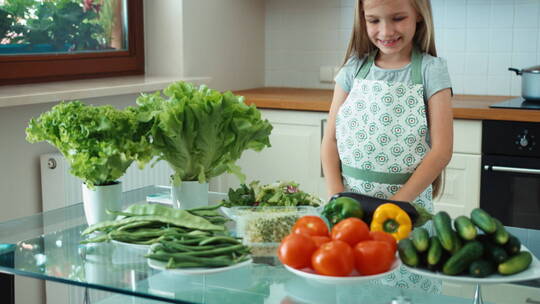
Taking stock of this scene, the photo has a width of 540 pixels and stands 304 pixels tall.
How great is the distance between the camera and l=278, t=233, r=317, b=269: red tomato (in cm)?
128

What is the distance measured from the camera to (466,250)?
Result: 49.6 inches

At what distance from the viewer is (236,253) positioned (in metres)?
1.40

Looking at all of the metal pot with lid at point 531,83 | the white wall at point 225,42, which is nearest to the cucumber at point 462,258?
the metal pot with lid at point 531,83

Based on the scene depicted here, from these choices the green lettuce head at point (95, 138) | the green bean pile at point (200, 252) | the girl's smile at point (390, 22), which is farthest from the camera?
the girl's smile at point (390, 22)

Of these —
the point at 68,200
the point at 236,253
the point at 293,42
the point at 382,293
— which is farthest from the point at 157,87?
the point at 382,293

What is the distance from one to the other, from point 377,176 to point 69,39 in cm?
173

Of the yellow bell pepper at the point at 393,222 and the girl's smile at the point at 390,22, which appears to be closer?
the yellow bell pepper at the point at 393,222

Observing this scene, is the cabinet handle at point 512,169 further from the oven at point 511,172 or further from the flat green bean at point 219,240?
the flat green bean at point 219,240

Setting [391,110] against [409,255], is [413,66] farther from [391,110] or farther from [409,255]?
[409,255]

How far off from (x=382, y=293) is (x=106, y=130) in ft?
2.35

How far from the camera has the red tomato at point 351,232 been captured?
130 centimetres

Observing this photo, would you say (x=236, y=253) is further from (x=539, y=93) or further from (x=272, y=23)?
(x=272, y=23)

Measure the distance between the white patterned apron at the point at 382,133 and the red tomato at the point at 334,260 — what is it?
39.4 inches

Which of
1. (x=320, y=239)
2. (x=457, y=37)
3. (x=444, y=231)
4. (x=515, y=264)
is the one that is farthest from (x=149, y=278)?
(x=457, y=37)
